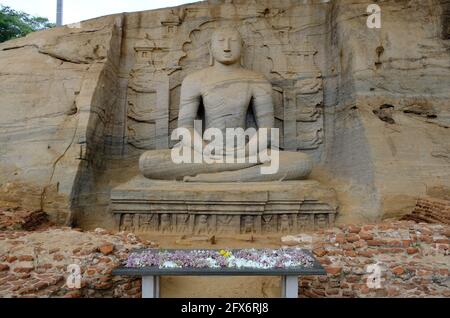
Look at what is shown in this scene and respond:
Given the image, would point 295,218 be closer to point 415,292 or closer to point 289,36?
point 415,292

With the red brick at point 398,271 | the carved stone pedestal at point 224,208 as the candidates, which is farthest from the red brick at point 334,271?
the carved stone pedestal at point 224,208

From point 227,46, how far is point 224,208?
9.99 ft

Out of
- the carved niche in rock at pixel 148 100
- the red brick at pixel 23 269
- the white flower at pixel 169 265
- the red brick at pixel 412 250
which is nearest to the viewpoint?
the white flower at pixel 169 265

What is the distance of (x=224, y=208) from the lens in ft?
17.9

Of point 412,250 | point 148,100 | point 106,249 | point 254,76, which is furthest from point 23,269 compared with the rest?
point 254,76

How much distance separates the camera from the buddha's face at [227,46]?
6.85 m

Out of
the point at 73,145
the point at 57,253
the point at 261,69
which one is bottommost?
the point at 57,253

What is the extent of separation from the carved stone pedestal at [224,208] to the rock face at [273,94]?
15.9 inches

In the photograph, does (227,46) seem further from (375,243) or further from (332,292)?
(332,292)

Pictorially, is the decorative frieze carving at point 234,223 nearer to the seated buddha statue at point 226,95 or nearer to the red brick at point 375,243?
the seated buddha statue at point 226,95

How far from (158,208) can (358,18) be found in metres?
4.52

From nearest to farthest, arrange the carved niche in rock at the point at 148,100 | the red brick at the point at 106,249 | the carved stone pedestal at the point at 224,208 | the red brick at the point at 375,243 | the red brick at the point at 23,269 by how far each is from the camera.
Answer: the red brick at the point at 23,269 → the red brick at the point at 106,249 → the red brick at the point at 375,243 → the carved stone pedestal at the point at 224,208 → the carved niche in rock at the point at 148,100

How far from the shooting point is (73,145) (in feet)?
18.7
